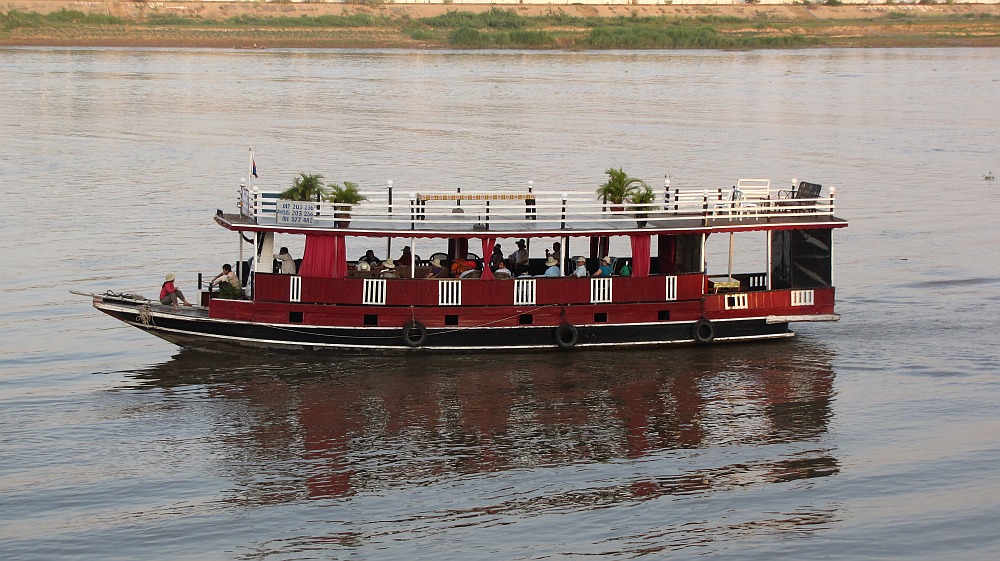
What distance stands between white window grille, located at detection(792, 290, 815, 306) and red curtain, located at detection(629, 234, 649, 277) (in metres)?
3.00

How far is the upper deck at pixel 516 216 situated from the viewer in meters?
25.2

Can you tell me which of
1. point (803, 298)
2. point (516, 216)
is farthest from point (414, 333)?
point (803, 298)

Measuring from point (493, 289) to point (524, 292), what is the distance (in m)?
0.60

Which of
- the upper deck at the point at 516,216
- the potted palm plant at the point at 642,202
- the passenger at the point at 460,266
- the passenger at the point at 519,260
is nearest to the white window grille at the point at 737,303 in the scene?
the upper deck at the point at 516,216

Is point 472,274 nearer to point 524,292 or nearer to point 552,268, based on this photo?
point 524,292

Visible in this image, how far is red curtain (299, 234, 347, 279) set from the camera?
2550cm

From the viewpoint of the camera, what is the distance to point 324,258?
25547 millimetres

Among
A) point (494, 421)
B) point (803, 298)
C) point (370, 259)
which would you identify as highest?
point (370, 259)

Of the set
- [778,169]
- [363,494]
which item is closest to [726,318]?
[363,494]

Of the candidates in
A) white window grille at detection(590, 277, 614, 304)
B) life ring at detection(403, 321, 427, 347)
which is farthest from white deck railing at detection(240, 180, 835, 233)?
life ring at detection(403, 321, 427, 347)

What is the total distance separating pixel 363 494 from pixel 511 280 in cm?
744

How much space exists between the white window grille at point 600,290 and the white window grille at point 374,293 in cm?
398

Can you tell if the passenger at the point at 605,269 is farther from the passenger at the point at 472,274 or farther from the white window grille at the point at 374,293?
the white window grille at the point at 374,293

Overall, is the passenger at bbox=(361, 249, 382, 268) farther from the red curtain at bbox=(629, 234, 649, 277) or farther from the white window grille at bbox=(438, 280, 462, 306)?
the red curtain at bbox=(629, 234, 649, 277)
